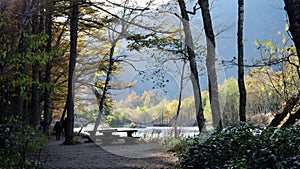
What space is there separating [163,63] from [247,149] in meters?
6.79

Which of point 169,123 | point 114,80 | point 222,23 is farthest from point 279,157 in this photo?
point 114,80

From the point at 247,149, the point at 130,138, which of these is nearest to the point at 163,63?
the point at 130,138

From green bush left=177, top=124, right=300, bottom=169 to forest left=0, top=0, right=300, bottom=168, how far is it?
0.55 feet

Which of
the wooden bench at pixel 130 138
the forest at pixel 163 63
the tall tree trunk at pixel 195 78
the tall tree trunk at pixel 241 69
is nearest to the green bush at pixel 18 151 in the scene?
the forest at pixel 163 63

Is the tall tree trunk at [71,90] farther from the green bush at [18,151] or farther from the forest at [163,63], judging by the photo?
the green bush at [18,151]

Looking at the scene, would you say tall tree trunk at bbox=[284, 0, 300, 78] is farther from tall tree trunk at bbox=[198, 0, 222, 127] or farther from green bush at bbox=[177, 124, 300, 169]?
tall tree trunk at bbox=[198, 0, 222, 127]

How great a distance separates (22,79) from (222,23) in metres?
7.87

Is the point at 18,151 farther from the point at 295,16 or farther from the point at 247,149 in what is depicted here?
the point at 295,16

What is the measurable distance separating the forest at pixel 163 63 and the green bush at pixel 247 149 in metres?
0.17

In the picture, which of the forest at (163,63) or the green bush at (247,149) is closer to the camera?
the green bush at (247,149)

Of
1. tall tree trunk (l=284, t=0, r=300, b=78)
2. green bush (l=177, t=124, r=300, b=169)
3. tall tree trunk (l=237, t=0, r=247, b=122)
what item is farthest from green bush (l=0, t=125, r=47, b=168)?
tall tree trunk (l=237, t=0, r=247, b=122)

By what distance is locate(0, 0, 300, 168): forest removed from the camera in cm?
635

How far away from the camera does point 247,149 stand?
385 cm

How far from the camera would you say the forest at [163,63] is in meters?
6.35
